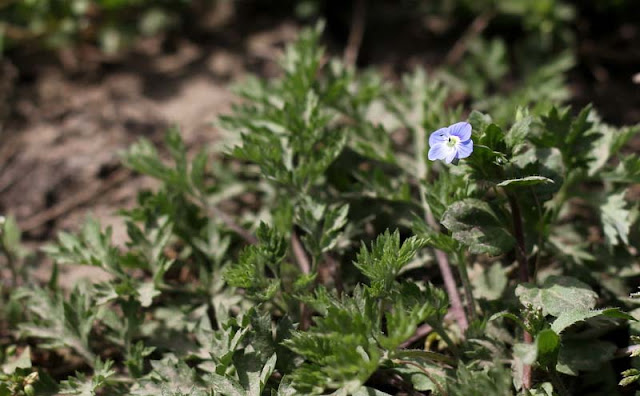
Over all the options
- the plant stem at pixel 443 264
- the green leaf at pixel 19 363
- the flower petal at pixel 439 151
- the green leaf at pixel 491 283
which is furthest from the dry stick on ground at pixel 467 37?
the green leaf at pixel 19 363

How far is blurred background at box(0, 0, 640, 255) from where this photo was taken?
13.6 feet

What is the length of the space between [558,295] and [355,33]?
2.93 meters

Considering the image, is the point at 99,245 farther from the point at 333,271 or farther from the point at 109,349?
the point at 333,271

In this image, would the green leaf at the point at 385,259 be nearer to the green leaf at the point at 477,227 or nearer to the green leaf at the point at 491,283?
the green leaf at the point at 477,227

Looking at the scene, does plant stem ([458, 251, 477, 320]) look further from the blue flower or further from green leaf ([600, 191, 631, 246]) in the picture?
green leaf ([600, 191, 631, 246])

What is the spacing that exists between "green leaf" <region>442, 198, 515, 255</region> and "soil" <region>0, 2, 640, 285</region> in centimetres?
201

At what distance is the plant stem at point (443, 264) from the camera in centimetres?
287

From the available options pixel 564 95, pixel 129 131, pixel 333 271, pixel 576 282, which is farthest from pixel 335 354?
pixel 129 131

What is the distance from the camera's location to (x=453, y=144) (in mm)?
2443

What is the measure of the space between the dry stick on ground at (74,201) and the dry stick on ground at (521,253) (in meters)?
2.58

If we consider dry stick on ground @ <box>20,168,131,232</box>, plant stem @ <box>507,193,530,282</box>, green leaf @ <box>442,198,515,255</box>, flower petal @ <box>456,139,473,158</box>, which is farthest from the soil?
flower petal @ <box>456,139,473,158</box>

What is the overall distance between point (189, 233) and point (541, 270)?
182cm

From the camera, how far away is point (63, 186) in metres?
4.13

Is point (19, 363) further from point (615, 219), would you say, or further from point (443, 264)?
point (615, 219)
